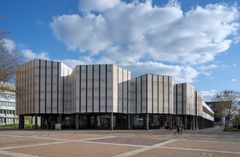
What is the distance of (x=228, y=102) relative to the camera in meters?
78.8

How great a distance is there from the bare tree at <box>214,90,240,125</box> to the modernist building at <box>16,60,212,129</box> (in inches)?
770

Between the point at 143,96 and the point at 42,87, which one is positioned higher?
the point at 42,87

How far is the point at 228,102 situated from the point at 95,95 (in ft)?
119

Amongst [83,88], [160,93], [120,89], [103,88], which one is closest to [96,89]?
[103,88]

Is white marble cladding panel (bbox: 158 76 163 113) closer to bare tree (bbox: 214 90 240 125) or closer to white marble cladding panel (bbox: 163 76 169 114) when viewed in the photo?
white marble cladding panel (bbox: 163 76 169 114)

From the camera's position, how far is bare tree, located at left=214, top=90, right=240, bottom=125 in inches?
3115

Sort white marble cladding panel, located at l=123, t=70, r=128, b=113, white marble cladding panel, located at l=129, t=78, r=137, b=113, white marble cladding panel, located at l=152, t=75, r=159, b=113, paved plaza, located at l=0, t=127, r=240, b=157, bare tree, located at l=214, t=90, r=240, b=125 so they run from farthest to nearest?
bare tree, located at l=214, t=90, r=240, b=125
white marble cladding panel, located at l=129, t=78, r=137, b=113
white marble cladding panel, located at l=152, t=75, r=159, b=113
white marble cladding panel, located at l=123, t=70, r=128, b=113
paved plaza, located at l=0, t=127, r=240, b=157

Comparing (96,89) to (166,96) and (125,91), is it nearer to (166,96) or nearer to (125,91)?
(125,91)

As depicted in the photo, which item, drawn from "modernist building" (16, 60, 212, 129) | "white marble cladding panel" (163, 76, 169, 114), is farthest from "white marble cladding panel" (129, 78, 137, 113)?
"white marble cladding panel" (163, 76, 169, 114)

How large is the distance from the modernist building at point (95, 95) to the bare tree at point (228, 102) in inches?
770

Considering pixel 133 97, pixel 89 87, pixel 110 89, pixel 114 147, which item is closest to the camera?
pixel 114 147

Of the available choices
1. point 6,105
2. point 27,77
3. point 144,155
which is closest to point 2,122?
point 6,105

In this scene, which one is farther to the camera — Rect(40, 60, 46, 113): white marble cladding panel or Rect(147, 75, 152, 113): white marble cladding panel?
Rect(147, 75, 152, 113): white marble cladding panel

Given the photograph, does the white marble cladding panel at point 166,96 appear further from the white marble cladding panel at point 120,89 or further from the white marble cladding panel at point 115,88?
the white marble cladding panel at point 115,88
